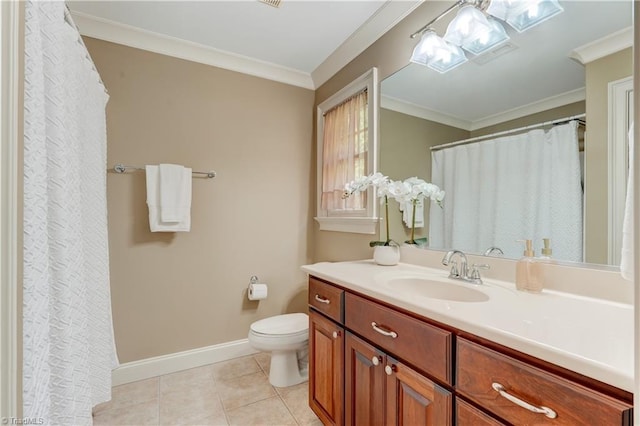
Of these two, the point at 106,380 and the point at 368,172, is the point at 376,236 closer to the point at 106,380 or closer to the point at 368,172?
the point at 368,172

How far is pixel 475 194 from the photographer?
1.42m

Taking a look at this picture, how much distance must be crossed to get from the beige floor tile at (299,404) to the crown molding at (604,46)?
208 centimetres

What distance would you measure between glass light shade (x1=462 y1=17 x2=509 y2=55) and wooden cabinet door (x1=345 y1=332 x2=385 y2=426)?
1.44 m

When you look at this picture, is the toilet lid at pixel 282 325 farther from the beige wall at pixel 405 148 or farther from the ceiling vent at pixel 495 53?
the ceiling vent at pixel 495 53

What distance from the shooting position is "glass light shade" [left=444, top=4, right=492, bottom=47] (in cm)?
130

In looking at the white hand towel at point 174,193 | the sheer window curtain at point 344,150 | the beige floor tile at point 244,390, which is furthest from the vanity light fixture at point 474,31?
the beige floor tile at point 244,390

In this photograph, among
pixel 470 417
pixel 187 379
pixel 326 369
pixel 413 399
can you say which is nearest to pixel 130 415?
pixel 187 379

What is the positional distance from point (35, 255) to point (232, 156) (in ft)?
5.76

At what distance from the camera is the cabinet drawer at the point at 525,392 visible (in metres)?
0.53

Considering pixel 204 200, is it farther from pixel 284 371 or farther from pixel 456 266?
pixel 456 266

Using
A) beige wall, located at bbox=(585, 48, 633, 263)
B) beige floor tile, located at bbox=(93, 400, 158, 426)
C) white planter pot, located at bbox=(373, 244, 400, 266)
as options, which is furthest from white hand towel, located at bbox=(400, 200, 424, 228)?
beige floor tile, located at bbox=(93, 400, 158, 426)

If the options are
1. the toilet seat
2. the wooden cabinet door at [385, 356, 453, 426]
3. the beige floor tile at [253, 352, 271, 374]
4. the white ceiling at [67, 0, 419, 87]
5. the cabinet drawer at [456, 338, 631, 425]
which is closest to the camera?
the cabinet drawer at [456, 338, 631, 425]

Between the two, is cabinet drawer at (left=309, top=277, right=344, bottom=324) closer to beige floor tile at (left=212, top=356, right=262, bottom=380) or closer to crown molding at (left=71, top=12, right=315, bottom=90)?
beige floor tile at (left=212, top=356, right=262, bottom=380)

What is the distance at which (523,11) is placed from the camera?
1175 millimetres
